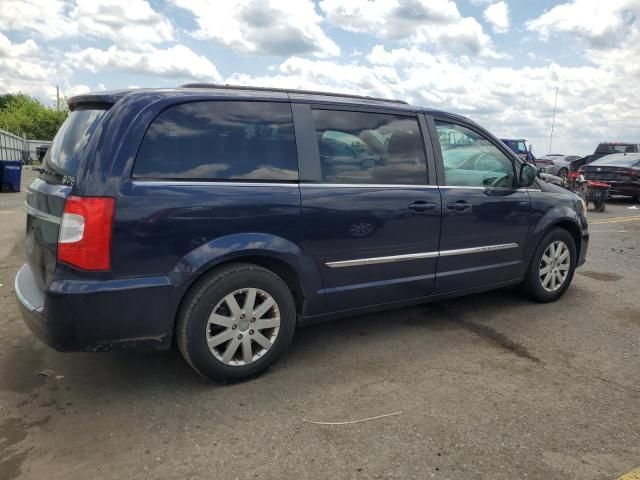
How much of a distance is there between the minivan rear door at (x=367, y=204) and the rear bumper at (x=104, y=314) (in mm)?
1012

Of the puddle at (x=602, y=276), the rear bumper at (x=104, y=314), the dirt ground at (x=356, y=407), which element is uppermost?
the rear bumper at (x=104, y=314)

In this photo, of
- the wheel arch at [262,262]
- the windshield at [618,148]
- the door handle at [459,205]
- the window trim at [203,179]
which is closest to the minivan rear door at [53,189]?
the window trim at [203,179]

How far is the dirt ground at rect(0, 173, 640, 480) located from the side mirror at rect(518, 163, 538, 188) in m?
1.21

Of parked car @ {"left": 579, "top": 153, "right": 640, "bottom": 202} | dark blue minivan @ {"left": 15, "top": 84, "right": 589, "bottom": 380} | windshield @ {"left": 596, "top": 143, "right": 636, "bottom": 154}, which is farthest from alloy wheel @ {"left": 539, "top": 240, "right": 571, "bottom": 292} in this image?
windshield @ {"left": 596, "top": 143, "right": 636, "bottom": 154}

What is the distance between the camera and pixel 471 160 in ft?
15.1

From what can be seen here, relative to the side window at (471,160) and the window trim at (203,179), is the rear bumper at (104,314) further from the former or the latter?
the side window at (471,160)

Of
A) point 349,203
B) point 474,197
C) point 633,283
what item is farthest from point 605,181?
point 349,203

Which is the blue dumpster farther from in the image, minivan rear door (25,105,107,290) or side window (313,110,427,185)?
side window (313,110,427,185)

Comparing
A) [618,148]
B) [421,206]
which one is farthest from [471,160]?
[618,148]

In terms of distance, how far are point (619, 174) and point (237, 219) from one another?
50.5 feet

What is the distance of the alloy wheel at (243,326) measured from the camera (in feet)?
10.7

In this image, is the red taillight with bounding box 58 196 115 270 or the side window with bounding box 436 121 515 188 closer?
the red taillight with bounding box 58 196 115 270

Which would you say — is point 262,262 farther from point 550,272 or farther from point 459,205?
point 550,272

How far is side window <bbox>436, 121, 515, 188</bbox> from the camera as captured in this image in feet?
14.2
